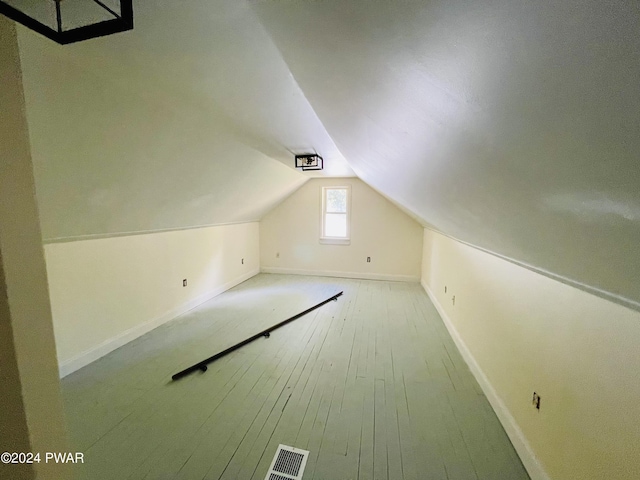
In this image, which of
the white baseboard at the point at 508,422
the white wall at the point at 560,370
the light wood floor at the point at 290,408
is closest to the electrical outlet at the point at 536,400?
the white wall at the point at 560,370

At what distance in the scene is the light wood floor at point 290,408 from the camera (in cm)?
135

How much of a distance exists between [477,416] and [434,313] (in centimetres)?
183

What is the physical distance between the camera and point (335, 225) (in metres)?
5.36

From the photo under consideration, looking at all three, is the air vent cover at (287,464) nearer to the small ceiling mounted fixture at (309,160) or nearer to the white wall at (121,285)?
the white wall at (121,285)

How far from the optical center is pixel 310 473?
1.29m

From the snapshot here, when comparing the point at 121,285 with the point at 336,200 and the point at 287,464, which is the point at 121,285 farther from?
the point at 336,200

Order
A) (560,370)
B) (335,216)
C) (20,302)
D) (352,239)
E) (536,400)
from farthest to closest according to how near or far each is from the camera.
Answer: (335,216) < (352,239) < (536,400) < (560,370) < (20,302)

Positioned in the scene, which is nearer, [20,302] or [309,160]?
[20,302]

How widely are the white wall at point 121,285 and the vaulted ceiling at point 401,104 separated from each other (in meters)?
0.34

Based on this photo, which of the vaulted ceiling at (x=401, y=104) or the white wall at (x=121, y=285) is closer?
the vaulted ceiling at (x=401, y=104)

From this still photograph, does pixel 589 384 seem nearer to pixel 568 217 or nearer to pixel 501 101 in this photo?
pixel 568 217

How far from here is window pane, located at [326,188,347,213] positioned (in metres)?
5.23

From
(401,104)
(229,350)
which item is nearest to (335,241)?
(229,350)

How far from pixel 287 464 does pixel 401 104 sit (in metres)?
1.71
